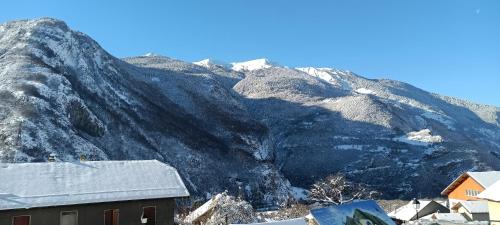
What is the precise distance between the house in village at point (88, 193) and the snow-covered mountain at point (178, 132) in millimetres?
37343

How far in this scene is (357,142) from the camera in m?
177

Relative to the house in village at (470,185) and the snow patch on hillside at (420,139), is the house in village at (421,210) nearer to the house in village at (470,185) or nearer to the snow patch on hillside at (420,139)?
the house in village at (470,185)

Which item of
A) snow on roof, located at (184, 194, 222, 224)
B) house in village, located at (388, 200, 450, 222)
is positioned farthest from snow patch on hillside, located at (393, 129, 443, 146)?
snow on roof, located at (184, 194, 222, 224)

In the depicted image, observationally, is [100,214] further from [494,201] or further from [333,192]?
[333,192]

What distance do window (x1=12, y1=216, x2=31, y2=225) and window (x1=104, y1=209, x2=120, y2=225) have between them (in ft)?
15.0

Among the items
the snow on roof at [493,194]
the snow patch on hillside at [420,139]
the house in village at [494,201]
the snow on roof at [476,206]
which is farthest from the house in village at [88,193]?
the snow patch on hillside at [420,139]

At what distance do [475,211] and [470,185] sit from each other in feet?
46.7

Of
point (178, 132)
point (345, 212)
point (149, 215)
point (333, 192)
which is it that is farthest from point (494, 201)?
point (178, 132)

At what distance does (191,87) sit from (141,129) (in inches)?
2306

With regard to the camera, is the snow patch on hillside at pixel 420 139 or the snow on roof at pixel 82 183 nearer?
the snow on roof at pixel 82 183

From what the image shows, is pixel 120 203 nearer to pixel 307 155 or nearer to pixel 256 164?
pixel 256 164

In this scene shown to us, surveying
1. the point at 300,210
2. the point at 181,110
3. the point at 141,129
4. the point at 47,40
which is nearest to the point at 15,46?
the point at 47,40

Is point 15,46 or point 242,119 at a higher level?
point 15,46

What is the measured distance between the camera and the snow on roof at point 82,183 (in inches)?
1083
